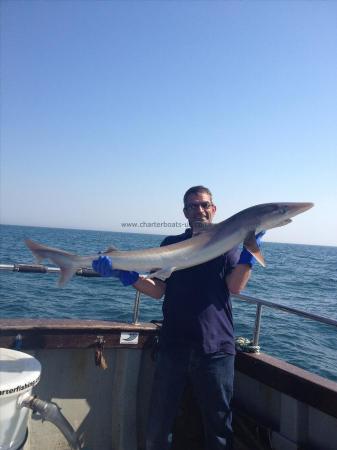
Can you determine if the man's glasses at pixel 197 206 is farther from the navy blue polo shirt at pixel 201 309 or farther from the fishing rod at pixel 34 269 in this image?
the fishing rod at pixel 34 269

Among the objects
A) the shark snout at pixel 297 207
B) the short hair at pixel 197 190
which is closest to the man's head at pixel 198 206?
the short hair at pixel 197 190

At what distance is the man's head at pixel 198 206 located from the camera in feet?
13.6

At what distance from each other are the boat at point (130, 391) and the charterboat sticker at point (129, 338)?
0.01m

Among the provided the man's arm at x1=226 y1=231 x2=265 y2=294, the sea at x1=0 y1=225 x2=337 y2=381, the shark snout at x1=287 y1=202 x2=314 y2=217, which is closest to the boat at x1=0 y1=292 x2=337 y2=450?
the man's arm at x1=226 y1=231 x2=265 y2=294

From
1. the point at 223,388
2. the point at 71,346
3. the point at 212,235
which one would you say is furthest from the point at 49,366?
the point at 212,235

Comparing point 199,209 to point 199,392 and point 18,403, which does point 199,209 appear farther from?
point 18,403

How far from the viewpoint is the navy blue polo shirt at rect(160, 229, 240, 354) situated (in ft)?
11.8

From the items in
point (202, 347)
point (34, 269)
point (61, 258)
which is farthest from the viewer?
point (34, 269)

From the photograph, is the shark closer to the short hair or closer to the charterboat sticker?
the short hair

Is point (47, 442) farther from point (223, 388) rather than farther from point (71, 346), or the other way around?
point (223, 388)

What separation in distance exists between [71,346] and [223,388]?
1.93 metres

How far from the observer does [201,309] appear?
12.0 feet

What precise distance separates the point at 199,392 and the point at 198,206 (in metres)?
1.98

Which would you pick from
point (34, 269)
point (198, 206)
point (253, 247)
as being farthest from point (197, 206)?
point (34, 269)
